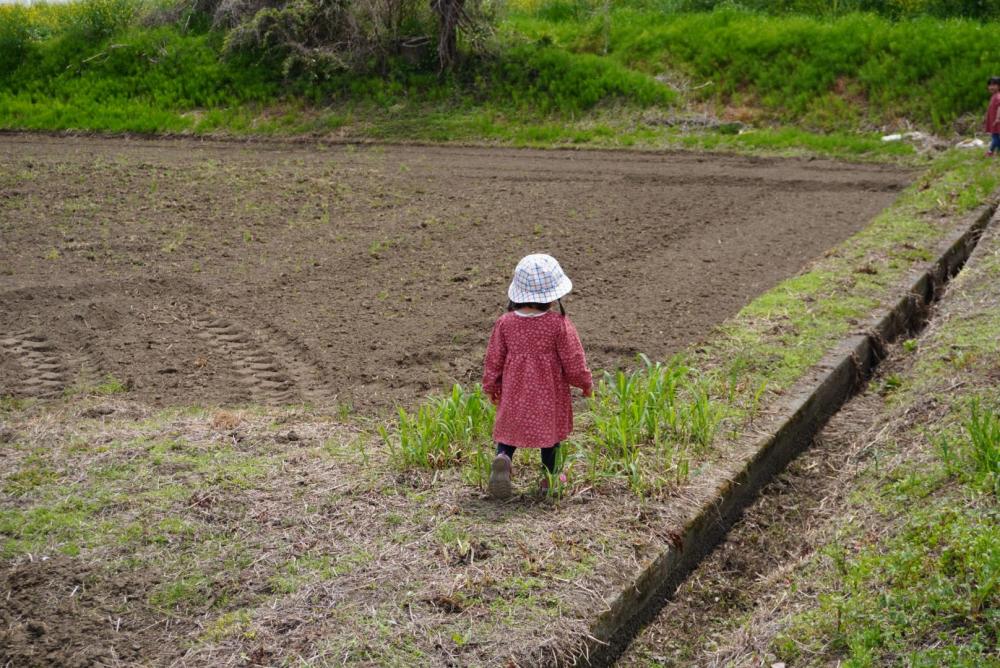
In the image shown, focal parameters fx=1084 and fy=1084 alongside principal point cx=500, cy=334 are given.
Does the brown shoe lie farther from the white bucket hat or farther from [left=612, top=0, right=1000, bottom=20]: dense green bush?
[left=612, top=0, right=1000, bottom=20]: dense green bush

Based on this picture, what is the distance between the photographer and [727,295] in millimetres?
9141

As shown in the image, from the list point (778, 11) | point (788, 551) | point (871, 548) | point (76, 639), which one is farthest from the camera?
point (778, 11)

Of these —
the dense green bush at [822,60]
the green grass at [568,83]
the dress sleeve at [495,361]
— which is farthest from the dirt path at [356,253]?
the dense green bush at [822,60]

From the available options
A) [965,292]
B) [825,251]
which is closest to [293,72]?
[825,251]

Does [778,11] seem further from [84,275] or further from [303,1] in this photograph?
[84,275]

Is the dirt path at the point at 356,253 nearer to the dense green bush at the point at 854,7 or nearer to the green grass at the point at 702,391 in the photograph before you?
the green grass at the point at 702,391

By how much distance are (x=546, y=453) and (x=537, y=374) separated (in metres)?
0.45

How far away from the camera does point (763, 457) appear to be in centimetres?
596

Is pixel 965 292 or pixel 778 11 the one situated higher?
pixel 778 11

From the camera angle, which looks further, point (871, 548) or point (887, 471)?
point (887, 471)

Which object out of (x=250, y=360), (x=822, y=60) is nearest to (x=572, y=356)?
(x=250, y=360)

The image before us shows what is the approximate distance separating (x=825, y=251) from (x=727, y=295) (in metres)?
1.84

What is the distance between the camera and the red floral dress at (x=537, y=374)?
5.14 meters

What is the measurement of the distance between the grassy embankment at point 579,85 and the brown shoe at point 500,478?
12.5m
